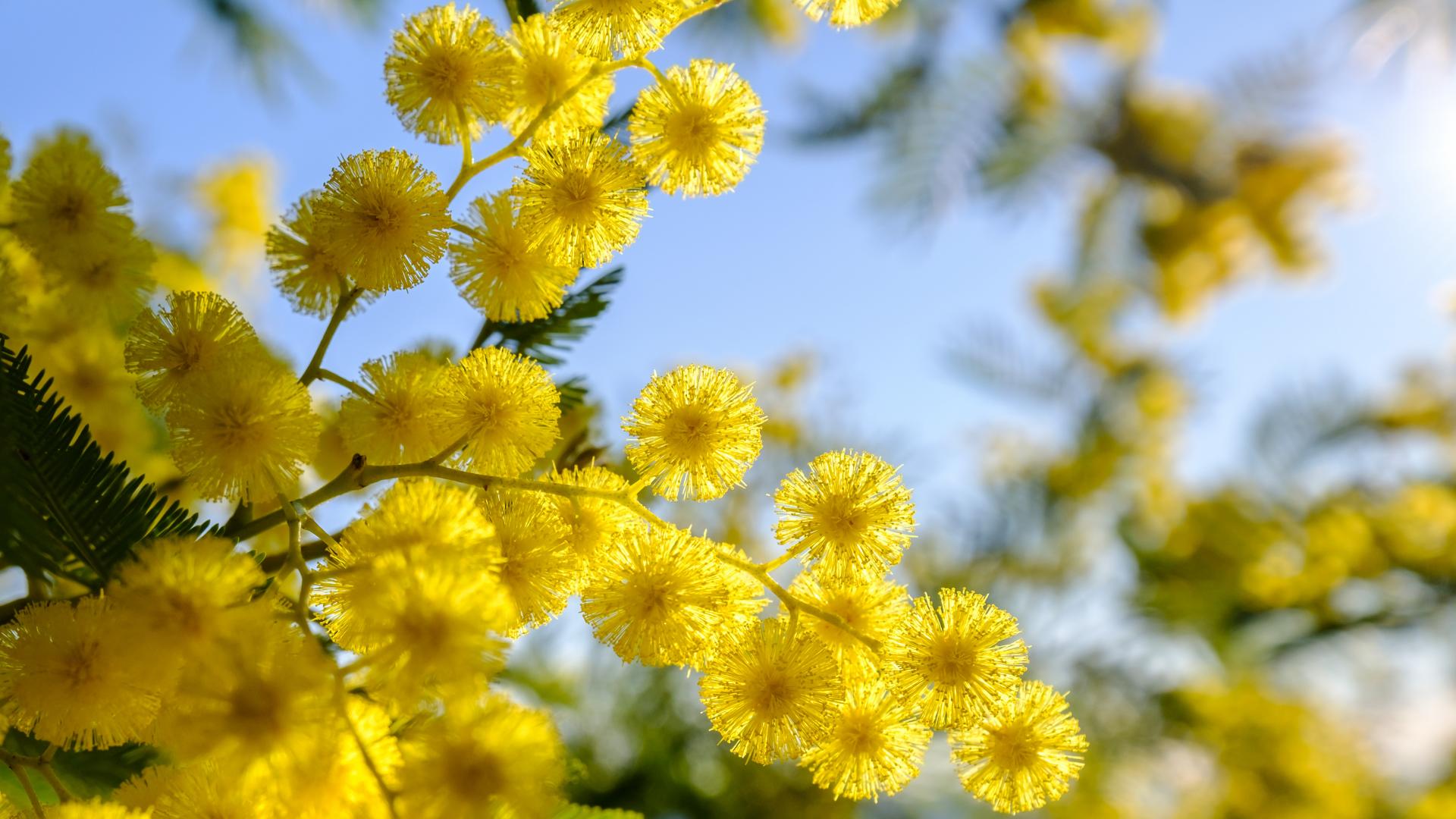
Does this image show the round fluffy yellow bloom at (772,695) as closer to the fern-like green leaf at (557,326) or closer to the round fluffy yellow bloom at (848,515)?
the round fluffy yellow bloom at (848,515)

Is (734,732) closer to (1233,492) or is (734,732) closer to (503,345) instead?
(503,345)

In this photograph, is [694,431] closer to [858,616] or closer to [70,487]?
[858,616]

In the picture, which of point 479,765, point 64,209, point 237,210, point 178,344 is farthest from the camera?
point 237,210

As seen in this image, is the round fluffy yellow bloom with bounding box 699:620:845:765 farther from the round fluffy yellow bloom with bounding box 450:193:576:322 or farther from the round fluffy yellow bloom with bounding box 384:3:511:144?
the round fluffy yellow bloom with bounding box 384:3:511:144

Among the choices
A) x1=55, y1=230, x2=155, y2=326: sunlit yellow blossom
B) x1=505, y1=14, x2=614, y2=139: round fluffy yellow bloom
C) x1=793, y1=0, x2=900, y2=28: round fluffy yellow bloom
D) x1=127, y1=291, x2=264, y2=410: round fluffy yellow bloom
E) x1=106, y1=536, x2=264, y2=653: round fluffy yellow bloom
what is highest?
x1=793, y1=0, x2=900, y2=28: round fluffy yellow bloom

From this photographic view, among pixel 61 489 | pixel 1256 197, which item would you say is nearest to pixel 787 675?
pixel 61 489

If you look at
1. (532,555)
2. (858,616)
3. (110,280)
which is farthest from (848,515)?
(110,280)

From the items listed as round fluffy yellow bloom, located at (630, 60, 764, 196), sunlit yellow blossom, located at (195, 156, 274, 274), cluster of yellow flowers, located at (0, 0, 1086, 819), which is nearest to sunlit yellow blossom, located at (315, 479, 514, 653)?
cluster of yellow flowers, located at (0, 0, 1086, 819)

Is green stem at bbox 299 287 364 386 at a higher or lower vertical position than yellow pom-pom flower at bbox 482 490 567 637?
higher
